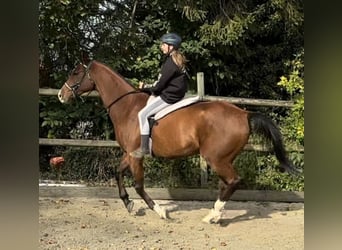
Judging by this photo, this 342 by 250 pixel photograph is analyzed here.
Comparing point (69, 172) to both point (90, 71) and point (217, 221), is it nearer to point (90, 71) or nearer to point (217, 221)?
point (90, 71)

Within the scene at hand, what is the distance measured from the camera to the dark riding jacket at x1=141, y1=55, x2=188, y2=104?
12.3 ft

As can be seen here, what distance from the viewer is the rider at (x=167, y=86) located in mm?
3738

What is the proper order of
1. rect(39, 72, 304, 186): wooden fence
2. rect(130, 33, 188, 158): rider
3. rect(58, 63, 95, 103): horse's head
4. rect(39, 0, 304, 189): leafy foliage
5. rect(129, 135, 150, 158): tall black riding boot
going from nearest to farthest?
rect(130, 33, 188, 158): rider
rect(129, 135, 150, 158): tall black riding boot
rect(58, 63, 95, 103): horse's head
rect(39, 72, 304, 186): wooden fence
rect(39, 0, 304, 189): leafy foliage

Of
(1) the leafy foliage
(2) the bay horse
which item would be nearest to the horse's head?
(2) the bay horse

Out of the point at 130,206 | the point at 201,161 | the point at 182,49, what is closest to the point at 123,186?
the point at 130,206

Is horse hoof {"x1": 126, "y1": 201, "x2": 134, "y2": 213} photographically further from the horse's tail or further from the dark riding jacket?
the horse's tail

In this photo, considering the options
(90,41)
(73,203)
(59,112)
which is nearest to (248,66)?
(90,41)

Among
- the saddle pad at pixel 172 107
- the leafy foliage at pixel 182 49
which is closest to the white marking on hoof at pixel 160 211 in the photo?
the saddle pad at pixel 172 107

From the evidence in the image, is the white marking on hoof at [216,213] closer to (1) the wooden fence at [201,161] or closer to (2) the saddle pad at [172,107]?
(2) the saddle pad at [172,107]

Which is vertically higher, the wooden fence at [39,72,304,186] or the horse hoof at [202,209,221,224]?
the wooden fence at [39,72,304,186]

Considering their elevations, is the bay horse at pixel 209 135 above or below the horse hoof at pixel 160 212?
above

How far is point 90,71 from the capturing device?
4113mm

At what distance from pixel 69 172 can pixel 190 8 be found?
7.31 ft
